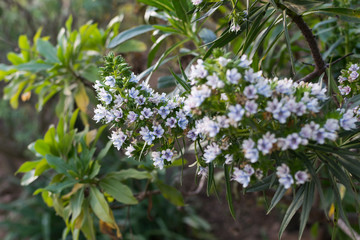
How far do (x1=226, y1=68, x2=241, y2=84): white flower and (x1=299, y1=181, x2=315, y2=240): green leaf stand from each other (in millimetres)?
358

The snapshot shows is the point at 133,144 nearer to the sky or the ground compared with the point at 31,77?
nearer to the ground

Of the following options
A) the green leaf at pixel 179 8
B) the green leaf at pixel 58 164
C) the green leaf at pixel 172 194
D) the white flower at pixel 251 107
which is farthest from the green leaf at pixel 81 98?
the white flower at pixel 251 107

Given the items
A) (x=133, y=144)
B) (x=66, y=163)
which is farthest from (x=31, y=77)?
(x=133, y=144)

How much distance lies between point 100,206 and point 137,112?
687mm

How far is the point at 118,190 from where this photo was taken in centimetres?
142

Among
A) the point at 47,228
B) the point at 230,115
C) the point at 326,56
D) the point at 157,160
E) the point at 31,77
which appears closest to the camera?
the point at 230,115

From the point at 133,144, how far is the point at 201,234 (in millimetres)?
2358

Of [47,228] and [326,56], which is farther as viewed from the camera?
[47,228]

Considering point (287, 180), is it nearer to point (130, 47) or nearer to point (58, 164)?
point (58, 164)

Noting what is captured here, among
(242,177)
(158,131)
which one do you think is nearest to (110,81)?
(158,131)

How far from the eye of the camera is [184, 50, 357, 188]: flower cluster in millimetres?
679

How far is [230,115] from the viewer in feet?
2.20

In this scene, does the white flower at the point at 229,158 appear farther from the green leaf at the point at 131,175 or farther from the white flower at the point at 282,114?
the green leaf at the point at 131,175

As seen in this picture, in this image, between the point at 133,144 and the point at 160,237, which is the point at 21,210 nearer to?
the point at 160,237
